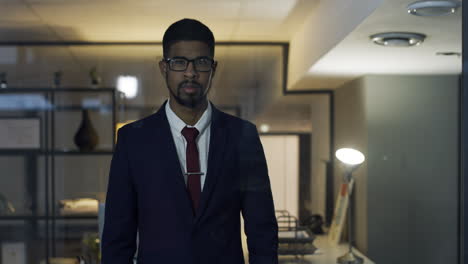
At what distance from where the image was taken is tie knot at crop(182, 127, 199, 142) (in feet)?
4.00

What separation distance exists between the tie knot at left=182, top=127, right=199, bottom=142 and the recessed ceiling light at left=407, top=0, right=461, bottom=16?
1.88 feet

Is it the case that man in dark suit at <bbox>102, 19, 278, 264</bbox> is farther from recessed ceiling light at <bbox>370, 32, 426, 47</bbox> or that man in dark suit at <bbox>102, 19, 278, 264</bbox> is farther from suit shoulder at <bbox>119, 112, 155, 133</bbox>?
recessed ceiling light at <bbox>370, 32, 426, 47</bbox>

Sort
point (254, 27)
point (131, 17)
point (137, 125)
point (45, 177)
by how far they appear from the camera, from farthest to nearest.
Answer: point (45, 177) → point (254, 27) → point (131, 17) → point (137, 125)

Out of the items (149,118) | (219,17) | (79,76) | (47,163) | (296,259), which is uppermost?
(219,17)

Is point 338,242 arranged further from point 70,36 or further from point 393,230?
point 70,36

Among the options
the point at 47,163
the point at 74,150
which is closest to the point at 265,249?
the point at 74,150

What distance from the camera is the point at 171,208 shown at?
1.20 m

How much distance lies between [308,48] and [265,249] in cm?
72

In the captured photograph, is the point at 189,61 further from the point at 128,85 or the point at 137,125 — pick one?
the point at 128,85

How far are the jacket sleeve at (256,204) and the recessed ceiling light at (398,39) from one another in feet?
1.66

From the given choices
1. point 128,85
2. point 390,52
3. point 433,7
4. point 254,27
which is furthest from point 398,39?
point 128,85

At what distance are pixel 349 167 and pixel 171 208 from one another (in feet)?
2.55

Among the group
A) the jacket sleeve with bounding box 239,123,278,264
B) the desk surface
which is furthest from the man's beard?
the desk surface

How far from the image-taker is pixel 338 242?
6.08 ft
